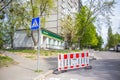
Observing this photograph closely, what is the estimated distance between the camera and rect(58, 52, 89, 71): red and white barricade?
41.4ft

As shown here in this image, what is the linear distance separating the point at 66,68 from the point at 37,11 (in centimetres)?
2357

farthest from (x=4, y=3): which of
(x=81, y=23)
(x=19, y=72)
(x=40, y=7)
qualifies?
(x=81, y=23)

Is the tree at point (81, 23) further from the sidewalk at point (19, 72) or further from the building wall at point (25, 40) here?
the sidewalk at point (19, 72)

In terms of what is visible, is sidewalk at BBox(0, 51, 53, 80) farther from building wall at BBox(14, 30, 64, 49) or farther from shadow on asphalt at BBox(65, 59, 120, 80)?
building wall at BBox(14, 30, 64, 49)

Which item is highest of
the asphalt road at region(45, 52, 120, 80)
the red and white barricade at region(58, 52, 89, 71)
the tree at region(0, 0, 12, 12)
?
the tree at region(0, 0, 12, 12)

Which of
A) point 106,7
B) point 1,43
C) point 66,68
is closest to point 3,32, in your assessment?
point 1,43

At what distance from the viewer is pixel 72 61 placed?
Result: 13.3 meters

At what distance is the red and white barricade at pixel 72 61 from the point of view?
497 inches

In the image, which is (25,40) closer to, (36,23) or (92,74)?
(36,23)

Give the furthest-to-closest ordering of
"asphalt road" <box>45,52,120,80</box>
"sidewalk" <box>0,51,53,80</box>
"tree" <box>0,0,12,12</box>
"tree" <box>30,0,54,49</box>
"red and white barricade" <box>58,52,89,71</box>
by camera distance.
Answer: "tree" <box>30,0,54,49</box>
"tree" <box>0,0,12,12</box>
"red and white barricade" <box>58,52,89,71</box>
"asphalt road" <box>45,52,120,80</box>
"sidewalk" <box>0,51,53,80</box>

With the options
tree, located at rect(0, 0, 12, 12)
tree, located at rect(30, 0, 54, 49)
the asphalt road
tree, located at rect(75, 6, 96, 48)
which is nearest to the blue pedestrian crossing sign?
the asphalt road

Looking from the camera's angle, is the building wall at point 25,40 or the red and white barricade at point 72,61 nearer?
the red and white barricade at point 72,61

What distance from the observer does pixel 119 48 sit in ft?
237

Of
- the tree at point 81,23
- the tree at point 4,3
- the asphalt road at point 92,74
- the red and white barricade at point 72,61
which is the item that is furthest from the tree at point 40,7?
the asphalt road at point 92,74
